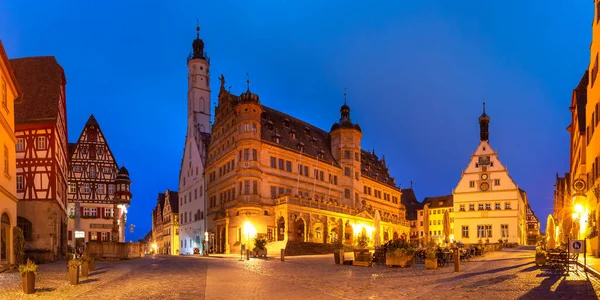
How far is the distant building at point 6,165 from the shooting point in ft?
79.7

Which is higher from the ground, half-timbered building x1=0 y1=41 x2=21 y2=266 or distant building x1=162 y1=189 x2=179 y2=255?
half-timbered building x1=0 y1=41 x2=21 y2=266

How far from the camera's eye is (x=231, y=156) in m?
55.2

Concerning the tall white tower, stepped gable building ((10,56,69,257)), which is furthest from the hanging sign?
the tall white tower

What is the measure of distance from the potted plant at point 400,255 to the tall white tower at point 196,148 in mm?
43428

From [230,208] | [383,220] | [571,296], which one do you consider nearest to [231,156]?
[230,208]

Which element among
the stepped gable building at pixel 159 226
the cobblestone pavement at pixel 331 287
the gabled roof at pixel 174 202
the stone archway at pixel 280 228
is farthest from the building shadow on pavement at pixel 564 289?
the stepped gable building at pixel 159 226

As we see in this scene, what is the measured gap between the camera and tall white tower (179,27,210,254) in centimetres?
6662

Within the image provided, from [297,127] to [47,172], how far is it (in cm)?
3244

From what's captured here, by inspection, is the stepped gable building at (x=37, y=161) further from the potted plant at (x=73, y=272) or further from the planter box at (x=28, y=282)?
the planter box at (x=28, y=282)

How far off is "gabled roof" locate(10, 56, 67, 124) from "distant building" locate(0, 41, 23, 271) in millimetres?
9992

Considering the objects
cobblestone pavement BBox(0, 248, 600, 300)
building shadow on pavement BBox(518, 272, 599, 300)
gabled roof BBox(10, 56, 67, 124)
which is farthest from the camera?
gabled roof BBox(10, 56, 67, 124)

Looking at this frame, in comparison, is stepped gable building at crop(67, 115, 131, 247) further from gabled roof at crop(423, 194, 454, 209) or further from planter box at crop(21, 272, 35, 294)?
gabled roof at crop(423, 194, 454, 209)

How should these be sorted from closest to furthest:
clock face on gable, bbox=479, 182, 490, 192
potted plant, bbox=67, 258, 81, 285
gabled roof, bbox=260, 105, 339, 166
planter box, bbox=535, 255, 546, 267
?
1. potted plant, bbox=67, 258, 81, 285
2. planter box, bbox=535, 255, 546, 267
3. gabled roof, bbox=260, 105, 339, 166
4. clock face on gable, bbox=479, 182, 490, 192

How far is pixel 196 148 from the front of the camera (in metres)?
68.9
